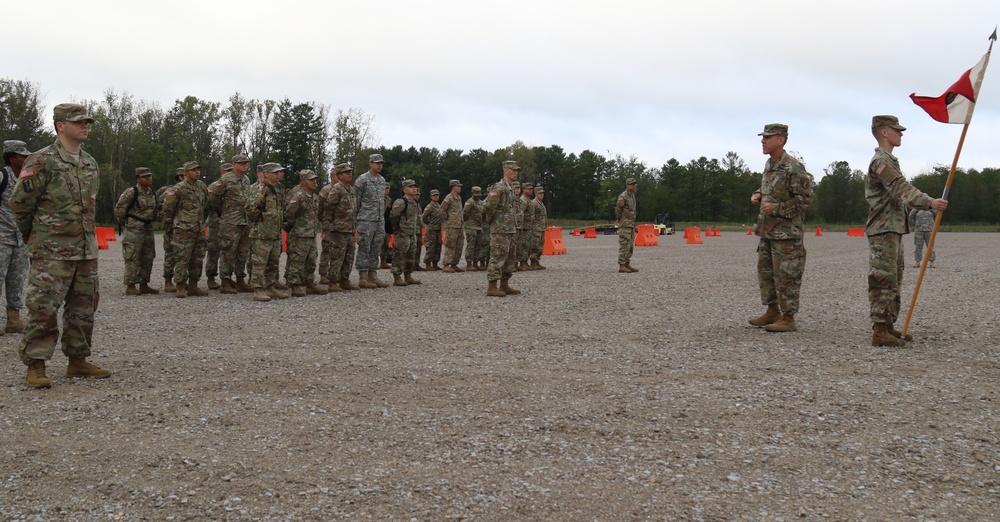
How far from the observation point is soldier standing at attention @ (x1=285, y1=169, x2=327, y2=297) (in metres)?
12.1

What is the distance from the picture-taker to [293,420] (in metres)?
5.00

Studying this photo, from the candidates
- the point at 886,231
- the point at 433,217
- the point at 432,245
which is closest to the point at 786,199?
the point at 886,231

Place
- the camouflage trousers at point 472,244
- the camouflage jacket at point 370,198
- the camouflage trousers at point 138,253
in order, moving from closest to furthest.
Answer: the camouflage trousers at point 138,253
the camouflage jacket at point 370,198
the camouflage trousers at point 472,244

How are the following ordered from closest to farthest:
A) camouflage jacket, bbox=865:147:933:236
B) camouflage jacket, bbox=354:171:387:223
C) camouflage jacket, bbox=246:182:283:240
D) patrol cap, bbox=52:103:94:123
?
patrol cap, bbox=52:103:94:123 → camouflage jacket, bbox=865:147:933:236 → camouflage jacket, bbox=246:182:283:240 → camouflage jacket, bbox=354:171:387:223

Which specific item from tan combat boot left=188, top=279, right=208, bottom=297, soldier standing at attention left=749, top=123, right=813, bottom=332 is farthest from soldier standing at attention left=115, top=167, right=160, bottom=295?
soldier standing at attention left=749, top=123, right=813, bottom=332

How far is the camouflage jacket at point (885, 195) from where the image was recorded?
24.4ft

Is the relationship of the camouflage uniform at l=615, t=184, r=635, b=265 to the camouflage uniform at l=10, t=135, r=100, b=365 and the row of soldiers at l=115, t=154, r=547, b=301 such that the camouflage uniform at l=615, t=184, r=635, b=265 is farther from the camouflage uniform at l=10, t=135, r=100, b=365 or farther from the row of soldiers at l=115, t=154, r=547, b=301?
the camouflage uniform at l=10, t=135, r=100, b=365

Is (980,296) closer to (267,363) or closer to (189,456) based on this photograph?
(267,363)

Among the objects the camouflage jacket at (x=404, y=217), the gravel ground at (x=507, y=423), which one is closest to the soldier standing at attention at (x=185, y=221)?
the gravel ground at (x=507, y=423)

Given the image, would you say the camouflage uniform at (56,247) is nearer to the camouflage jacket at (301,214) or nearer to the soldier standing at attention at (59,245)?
the soldier standing at attention at (59,245)

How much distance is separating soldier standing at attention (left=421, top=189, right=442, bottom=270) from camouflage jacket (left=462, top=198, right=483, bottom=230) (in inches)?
28.0

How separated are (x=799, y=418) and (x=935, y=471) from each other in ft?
3.44

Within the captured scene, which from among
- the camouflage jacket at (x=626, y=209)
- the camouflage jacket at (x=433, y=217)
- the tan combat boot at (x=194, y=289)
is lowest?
the tan combat boot at (x=194, y=289)

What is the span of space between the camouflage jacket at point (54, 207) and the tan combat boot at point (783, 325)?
6.92 meters
